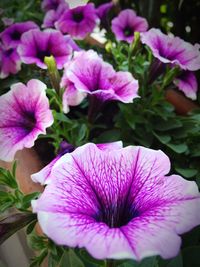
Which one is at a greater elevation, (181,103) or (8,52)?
(8,52)

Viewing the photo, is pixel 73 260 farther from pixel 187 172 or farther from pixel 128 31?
pixel 128 31

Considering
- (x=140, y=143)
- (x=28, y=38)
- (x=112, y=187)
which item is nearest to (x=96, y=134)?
(x=140, y=143)

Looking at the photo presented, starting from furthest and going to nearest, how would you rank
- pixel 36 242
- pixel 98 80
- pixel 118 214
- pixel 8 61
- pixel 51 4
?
pixel 51 4
pixel 8 61
pixel 98 80
pixel 36 242
pixel 118 214

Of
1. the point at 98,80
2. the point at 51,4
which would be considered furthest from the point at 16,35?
the point at 98,80

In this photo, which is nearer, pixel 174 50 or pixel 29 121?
pixel 29 121

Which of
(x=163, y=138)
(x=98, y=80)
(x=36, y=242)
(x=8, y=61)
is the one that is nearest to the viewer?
(x=36, y=242)

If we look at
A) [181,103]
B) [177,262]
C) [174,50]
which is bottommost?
[181,103]

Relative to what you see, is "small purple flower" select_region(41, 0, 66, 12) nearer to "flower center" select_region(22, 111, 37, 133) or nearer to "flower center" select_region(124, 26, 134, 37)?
"flower center" select_region(124, 26, 134, 37)

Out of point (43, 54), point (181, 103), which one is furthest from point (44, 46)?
point (181, 103)
